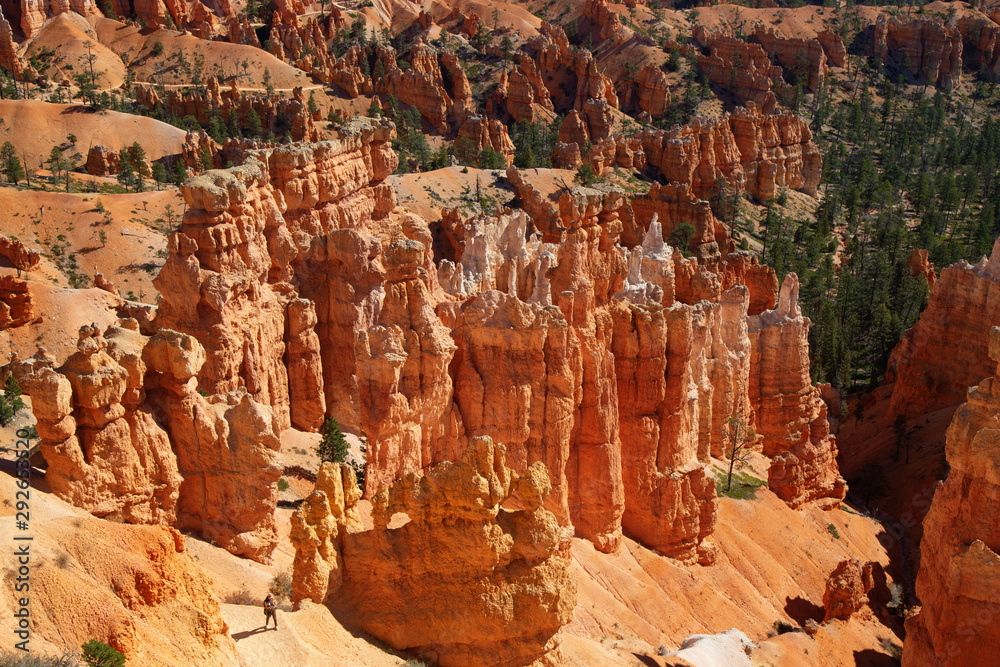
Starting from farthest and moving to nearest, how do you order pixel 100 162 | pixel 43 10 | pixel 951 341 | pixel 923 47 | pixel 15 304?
pixel 923 47 < pixel 43 10 < pixel 100 162 < pixel 951 341 < pixel 15 304

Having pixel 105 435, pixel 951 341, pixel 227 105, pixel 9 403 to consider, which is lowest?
pixel 227 105

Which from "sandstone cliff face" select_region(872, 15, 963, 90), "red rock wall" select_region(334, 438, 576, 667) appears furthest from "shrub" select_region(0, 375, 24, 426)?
"sandstone cliff face" select_region(872, 15, 963, 90)

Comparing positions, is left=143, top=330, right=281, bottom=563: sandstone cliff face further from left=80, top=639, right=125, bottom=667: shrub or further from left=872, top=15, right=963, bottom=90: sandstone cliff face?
left=872, top=15, right=963, bottom=90: sandstone cliff face

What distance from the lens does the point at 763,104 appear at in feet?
360

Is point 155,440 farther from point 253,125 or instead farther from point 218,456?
point 253,125

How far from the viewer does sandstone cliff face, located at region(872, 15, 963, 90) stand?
13425cm

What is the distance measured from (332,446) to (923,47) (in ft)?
440

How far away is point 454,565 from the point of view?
18.4 metres

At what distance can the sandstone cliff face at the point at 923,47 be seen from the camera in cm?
13425

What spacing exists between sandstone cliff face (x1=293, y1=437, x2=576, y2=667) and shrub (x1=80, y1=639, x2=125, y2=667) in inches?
220

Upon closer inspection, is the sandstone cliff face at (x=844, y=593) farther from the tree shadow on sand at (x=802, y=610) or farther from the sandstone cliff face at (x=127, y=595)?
the sandstone cliff face at (x=127, y=595)

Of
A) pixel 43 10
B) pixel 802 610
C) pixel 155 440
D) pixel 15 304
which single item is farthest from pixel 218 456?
pixel 43 10

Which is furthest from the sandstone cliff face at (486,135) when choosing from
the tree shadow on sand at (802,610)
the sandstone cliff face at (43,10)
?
the tree shadow on sand at (802,610)

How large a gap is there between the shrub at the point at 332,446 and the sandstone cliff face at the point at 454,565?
9.69 m
